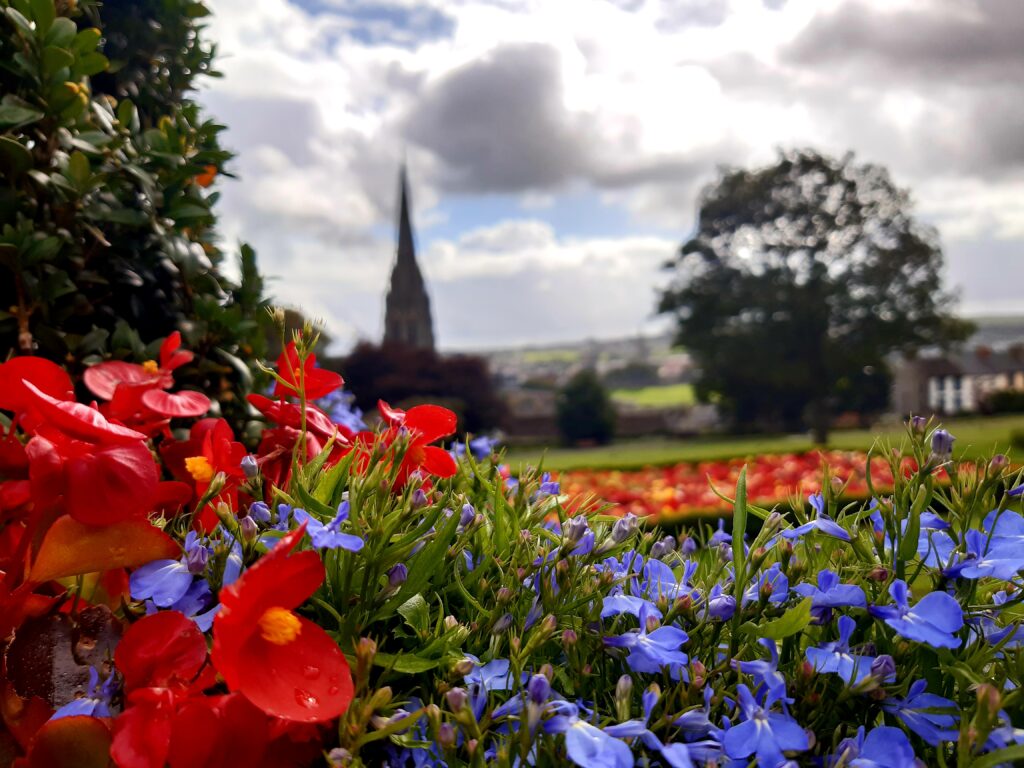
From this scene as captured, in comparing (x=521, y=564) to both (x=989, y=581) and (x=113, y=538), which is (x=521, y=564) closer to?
(x=113, y=538)

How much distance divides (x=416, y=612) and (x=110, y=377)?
0.96m

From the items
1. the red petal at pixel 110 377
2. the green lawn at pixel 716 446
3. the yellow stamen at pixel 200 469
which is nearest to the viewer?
the yellow stamen at pixel 200 469

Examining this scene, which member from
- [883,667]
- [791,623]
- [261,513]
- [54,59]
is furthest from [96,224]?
[883,667]

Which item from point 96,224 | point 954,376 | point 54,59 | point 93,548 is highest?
point 54,59

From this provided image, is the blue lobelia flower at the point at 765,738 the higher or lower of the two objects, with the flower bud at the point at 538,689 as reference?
lower

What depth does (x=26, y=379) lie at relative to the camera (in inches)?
50.8

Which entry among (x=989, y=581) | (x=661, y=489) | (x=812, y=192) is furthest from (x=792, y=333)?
(x=989, y=581)

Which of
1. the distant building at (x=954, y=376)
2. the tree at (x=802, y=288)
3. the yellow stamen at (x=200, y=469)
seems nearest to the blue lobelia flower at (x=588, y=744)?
the yellow stamen at (x=200, y=469)

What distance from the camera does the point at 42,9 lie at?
175 cm

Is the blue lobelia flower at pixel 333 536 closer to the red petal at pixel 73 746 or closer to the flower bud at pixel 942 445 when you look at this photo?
the red petal at pixel 73 746

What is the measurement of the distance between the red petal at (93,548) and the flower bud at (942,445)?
1.03m

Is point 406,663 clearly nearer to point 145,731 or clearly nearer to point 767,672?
point 145,731

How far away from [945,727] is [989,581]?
316 mm

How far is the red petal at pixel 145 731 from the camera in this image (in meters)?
0.85
